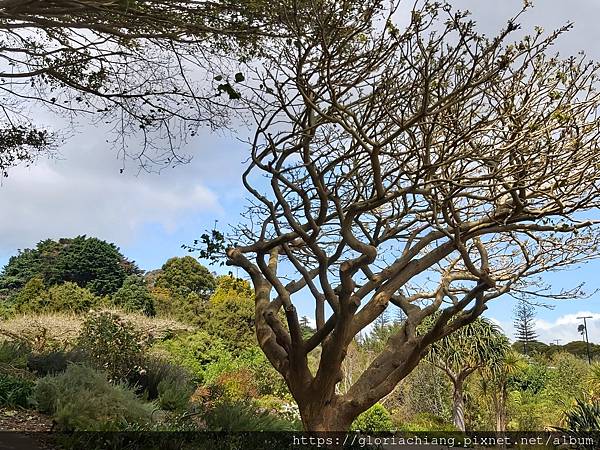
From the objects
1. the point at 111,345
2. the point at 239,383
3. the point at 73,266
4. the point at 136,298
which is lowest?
the point at 239,383

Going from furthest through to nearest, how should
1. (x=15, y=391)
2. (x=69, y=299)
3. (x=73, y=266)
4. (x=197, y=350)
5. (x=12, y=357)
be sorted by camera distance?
1. (x=73, y=266)
2. (x=69, y=299)
3. (x=197, y=350)
4. (x=12, y=357)
5. (x=15, y=391)

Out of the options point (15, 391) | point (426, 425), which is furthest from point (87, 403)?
point (426, 425)

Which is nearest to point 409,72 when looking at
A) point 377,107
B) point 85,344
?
point 377,107

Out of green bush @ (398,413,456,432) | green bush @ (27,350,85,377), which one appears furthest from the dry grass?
green bush @ (398,413,456,432)

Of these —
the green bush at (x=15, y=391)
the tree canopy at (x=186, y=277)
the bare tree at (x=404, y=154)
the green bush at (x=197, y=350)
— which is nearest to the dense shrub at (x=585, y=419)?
the bare tree at (x=404, y=154)

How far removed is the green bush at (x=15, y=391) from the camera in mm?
5469

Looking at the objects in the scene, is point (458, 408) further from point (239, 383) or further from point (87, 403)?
point (87, 403)

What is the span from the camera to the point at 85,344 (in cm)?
905

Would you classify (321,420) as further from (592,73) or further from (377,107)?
(592,73)

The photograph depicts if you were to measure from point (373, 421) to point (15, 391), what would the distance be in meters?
9.87

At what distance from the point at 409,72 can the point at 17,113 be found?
16.6ft

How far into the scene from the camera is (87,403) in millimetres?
4727

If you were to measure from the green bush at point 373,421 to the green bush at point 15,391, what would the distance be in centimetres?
893

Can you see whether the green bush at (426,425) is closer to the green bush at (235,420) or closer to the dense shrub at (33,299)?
the green bush at (235,420)
